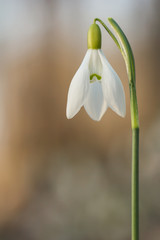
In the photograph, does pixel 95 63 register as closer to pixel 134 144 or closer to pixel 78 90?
pixel 78 90

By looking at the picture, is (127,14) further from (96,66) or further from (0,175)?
(96,66)

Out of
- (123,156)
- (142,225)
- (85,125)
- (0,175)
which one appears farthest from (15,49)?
(142,225)

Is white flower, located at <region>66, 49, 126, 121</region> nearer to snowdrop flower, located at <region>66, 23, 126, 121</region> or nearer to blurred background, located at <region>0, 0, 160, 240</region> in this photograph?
snowdrop flower, located at <region>66, 23, 126, 121</region>

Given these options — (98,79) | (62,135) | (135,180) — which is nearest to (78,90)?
(98,79)

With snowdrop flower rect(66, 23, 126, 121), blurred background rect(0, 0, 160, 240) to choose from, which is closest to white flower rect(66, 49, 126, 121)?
snowdrop flower rect(66, 23, 126, 121)

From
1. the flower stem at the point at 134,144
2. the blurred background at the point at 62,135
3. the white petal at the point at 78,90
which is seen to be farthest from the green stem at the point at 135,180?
the blurred background at the point at 62,135
